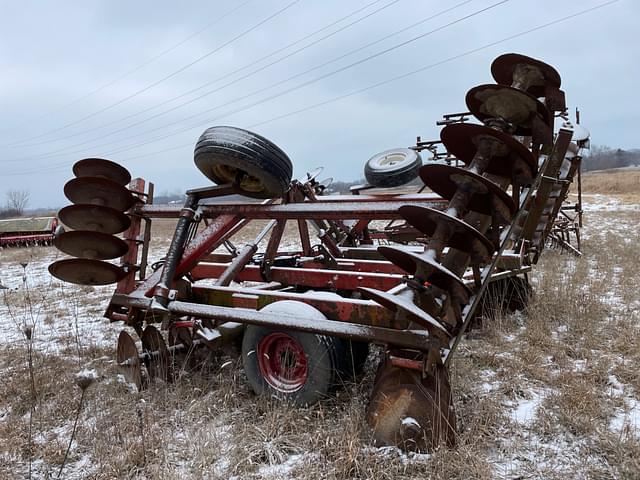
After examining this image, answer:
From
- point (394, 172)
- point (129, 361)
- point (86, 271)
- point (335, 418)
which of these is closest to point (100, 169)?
point (86, 271)

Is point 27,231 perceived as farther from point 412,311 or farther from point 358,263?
point 412,311

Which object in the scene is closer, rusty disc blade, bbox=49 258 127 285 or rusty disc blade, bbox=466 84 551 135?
rusty disc blade, bbox=466 84 551 135

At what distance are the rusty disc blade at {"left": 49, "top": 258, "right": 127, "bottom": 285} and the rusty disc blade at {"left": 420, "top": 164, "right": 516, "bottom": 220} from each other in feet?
8.89

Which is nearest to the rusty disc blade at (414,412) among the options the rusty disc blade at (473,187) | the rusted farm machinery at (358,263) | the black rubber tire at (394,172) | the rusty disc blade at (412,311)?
the rusted farm machinery at (358,263)

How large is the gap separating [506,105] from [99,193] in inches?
126

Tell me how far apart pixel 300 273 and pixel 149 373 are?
1528 millimetres

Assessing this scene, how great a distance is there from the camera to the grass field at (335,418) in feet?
7.41

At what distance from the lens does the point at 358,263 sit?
500 centimetres

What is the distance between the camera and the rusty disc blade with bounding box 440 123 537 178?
2.47m

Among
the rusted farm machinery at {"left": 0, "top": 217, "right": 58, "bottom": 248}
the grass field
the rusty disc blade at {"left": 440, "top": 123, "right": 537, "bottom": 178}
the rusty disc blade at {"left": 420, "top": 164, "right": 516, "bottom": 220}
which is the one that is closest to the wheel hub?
the grass field

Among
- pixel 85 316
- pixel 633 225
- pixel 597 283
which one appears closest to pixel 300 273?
pixel 85 316

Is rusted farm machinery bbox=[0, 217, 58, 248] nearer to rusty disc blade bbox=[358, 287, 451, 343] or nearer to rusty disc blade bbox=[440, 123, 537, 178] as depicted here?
rusty disc blade bbox=[440, 123, 537, 178]

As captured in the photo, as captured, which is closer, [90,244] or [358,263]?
[90,244]

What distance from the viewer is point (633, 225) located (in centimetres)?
1579
